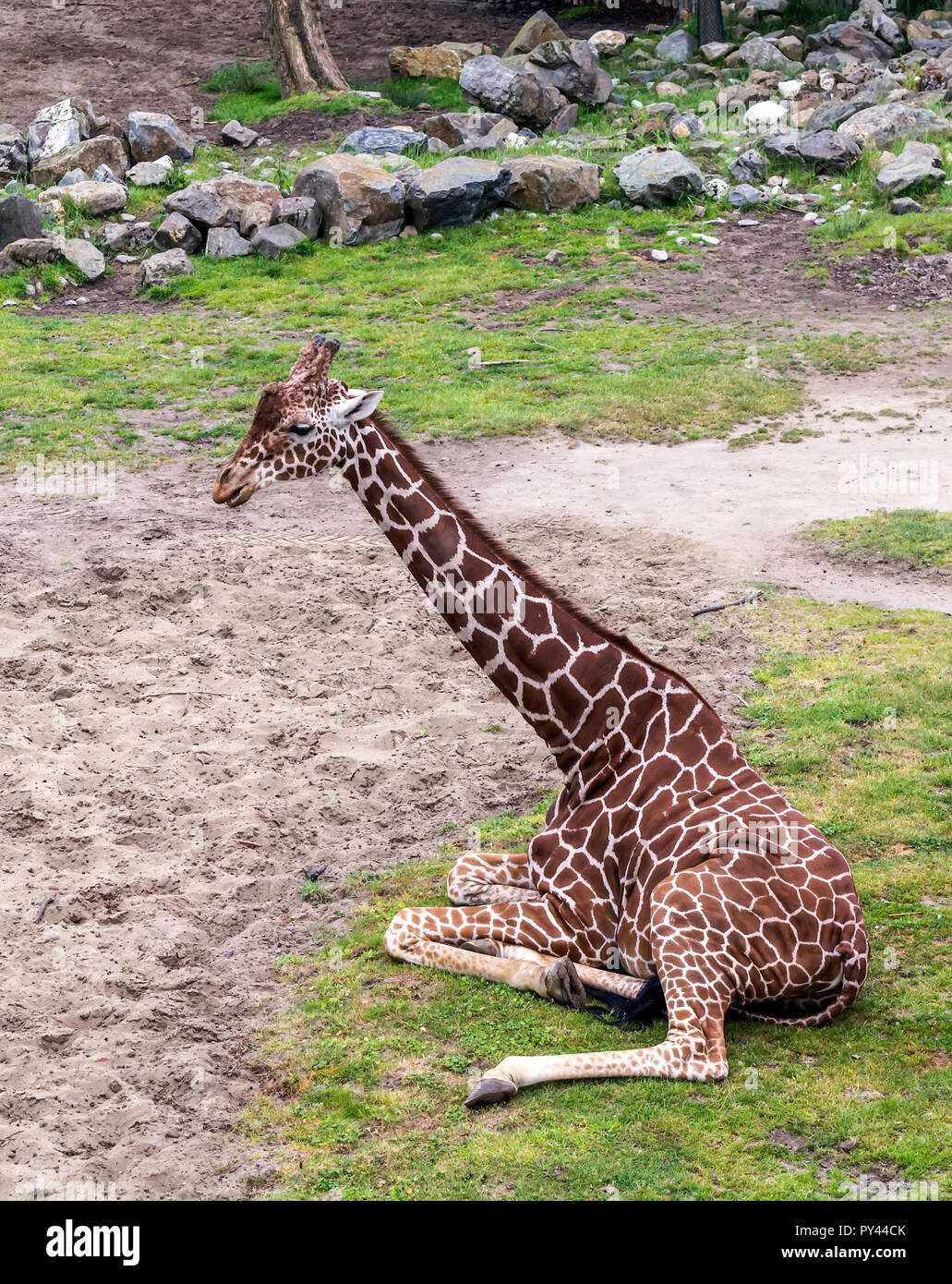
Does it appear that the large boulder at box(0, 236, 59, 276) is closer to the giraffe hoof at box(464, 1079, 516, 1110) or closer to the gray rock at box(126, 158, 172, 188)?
the gray rock at box(126, 158, 172, 188)

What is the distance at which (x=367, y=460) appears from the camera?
651cm

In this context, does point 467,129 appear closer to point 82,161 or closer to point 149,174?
point 149,174

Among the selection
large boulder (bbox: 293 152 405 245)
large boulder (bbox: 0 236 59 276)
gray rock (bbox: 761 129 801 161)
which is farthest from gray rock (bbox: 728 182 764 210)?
large boulder (bbox: 0 236 59 276)

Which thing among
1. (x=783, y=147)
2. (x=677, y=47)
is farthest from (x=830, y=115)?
(x=677, y=47)

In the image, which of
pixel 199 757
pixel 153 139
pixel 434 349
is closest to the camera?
pixel 199 757

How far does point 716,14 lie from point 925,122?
8.22m

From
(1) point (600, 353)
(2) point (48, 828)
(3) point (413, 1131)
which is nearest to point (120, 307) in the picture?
(1) point (600, 353)

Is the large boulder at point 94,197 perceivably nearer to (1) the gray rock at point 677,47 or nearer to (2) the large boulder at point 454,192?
(2) the large boulder at point 454,192

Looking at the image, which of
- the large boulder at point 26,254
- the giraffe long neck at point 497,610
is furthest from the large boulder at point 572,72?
the giraffe long neck at point 497,610

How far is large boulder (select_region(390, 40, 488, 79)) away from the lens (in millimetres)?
25219

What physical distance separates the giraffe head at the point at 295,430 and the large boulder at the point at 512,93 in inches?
678

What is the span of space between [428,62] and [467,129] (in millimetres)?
4765

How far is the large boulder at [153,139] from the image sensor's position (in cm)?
2027

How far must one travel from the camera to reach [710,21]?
1022 inches
